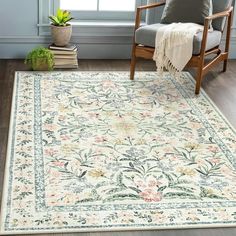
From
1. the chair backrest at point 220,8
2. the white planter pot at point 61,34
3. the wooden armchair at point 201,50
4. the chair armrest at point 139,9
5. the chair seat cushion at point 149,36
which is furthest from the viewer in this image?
the white planter pot at point 61,34

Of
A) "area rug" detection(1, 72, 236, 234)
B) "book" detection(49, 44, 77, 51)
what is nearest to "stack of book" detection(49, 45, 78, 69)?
"book" detection(49, 44, 77, 51)

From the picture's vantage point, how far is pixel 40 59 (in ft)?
14.3

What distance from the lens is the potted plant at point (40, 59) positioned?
435 centimetres

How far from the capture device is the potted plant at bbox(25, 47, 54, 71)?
4.35m

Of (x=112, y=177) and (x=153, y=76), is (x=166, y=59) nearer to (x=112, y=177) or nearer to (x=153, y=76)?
(x=153, y=76)

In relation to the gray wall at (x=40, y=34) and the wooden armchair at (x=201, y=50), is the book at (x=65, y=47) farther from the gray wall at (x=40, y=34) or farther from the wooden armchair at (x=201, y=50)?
the wooden armchair at (x=201, y=50)

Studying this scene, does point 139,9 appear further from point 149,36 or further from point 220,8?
point 220,8

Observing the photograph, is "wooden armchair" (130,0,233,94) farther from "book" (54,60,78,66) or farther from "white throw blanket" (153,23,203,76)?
"book" (54,60,78,66)

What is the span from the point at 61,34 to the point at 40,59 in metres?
0.31

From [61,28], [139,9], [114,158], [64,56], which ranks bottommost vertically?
[114,158]

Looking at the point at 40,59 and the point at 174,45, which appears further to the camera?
the point at 40,59

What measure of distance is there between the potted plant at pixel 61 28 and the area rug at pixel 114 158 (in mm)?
404

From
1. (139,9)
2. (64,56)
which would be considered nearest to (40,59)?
(64,56)

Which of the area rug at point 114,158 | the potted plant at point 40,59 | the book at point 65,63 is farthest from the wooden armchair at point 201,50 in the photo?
the potted plant at point 40,59
